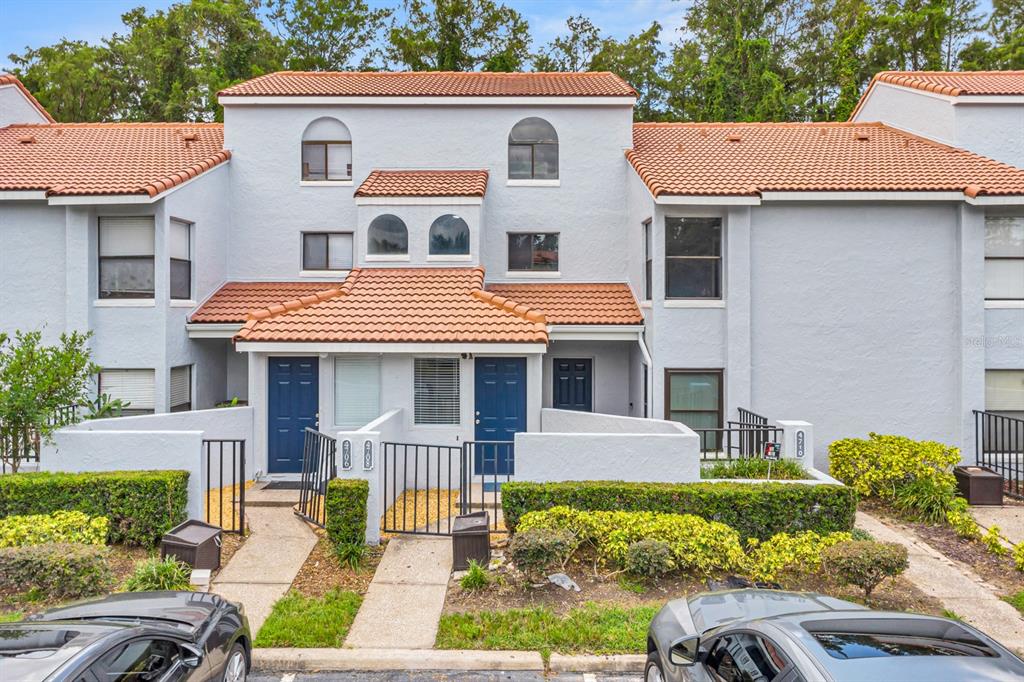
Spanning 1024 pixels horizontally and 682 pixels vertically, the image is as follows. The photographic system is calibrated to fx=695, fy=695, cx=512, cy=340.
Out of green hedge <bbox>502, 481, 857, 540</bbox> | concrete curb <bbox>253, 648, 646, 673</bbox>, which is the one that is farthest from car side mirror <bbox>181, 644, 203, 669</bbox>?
green hedge <bbox>502, 481, 857, 540</bbox>

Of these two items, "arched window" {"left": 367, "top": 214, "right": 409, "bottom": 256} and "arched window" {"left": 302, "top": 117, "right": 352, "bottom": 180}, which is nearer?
"arched window" {"left": 367, "top": 214, "right": 409, "bottom": 256}

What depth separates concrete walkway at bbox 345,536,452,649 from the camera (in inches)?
300

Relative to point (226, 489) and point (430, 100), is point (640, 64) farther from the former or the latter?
point (226, 489)

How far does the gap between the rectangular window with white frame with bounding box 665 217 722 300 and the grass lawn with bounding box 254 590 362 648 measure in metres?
9.26

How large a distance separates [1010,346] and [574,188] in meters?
10.1

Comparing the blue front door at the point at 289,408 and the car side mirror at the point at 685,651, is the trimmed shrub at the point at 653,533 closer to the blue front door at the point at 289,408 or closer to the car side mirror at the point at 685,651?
the car side mirror at the point at 685,651

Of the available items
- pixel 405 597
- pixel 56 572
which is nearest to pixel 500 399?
pixel 405 597

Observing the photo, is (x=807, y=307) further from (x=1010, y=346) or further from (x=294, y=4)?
(x=294, y=4)

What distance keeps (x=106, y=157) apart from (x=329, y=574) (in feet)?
41.2

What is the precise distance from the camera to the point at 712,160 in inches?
640

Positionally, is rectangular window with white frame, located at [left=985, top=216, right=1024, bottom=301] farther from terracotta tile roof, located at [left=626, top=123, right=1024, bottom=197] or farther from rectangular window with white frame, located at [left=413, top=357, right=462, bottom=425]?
rectangular window with white frame, located at [left=413, top=357, right=462, bottom=425]

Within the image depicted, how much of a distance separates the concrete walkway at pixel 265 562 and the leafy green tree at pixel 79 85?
29.3 metres

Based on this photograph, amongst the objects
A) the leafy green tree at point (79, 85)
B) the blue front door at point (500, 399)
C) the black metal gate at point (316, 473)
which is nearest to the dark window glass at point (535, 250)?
the blue front door at point (500, 399)

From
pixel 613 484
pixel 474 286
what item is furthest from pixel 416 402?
pixel 613 484
